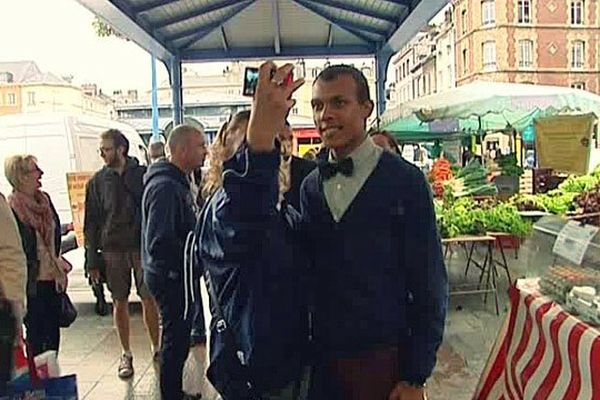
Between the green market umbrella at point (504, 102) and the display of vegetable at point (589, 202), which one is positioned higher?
the green market umbrella at point (504, 102)

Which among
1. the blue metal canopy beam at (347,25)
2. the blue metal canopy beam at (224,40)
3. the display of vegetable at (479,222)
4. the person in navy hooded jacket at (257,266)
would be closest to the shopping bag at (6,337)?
the person in navy hooded jacket at (257,266)

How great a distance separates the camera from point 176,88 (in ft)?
43.2

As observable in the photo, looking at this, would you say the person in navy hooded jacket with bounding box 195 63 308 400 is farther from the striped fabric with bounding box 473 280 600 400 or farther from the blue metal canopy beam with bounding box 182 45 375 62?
the blue metal canopy beam with bounding box 182 45 375 62

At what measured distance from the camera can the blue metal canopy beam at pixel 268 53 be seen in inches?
523

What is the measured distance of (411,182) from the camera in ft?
6.59

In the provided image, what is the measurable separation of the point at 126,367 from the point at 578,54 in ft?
166

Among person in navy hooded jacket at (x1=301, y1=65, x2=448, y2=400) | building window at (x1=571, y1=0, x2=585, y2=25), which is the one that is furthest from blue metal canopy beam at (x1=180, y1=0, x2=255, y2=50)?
building window at (x1=571, y1=0, x2=585, y2=25)

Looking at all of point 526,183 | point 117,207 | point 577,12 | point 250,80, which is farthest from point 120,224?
point 577,12

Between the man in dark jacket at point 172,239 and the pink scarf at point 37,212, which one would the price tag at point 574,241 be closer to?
the man in dark jacket at point 172,239

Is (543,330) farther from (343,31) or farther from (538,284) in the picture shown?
(343,31)

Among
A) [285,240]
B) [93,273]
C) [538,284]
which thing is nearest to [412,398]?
[285,240]

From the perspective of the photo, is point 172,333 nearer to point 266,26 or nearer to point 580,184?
point 580,184

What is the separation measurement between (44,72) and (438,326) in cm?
5087

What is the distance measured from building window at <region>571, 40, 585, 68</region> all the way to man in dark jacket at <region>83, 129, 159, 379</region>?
49.9m
